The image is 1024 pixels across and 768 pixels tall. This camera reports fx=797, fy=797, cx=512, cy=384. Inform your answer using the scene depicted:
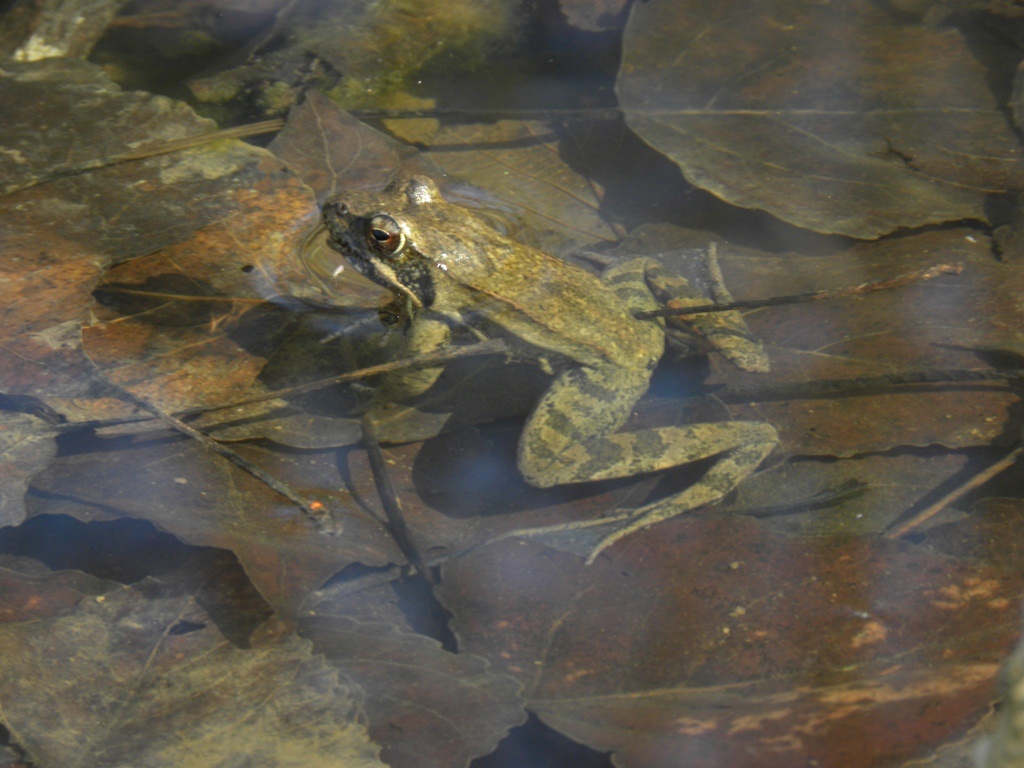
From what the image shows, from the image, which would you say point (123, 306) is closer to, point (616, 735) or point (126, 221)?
point (126, 221)

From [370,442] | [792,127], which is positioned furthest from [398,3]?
[370,442]

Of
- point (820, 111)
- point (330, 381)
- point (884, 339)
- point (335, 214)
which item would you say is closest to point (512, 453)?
point (330, 381)

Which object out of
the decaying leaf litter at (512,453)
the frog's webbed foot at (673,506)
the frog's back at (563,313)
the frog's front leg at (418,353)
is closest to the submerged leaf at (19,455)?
the decaying leaf litter at (512,453)

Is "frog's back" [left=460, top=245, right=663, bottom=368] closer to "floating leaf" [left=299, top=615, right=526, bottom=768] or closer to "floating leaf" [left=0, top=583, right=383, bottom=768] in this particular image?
"floating leaf" [left=299, top=615, right=526, bottom=768]

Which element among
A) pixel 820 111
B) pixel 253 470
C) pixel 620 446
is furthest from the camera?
pixel 820 111

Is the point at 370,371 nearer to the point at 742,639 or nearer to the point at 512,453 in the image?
the point at 512,453

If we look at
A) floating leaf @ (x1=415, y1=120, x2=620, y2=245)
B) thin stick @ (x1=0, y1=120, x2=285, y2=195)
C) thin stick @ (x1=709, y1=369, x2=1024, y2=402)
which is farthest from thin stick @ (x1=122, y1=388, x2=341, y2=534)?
floating leaf @ (x1=415, y1=120, x2=620, y2=245)
